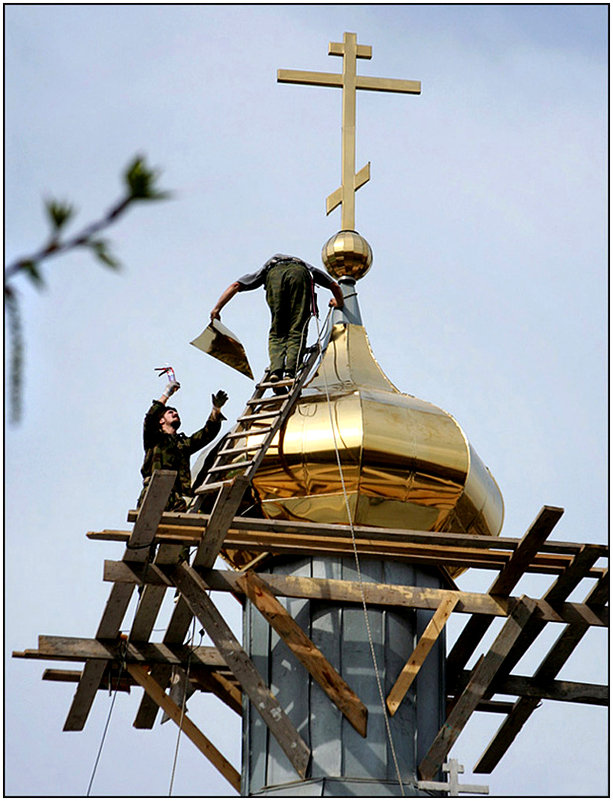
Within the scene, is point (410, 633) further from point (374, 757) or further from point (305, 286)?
point (305, 286)

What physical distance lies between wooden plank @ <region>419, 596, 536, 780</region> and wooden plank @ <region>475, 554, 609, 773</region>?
0.32 meters

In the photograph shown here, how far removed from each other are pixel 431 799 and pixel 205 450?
10.2 ft

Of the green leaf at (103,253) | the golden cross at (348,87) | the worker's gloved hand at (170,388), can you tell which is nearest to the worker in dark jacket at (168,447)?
the worker's gloved hand at (170,388)

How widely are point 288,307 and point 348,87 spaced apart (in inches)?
134

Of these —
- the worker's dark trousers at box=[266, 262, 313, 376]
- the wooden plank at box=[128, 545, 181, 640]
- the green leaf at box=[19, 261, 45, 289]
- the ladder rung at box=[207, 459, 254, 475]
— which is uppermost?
the worker's dark trousers at box=[266, 262, 313, 376]

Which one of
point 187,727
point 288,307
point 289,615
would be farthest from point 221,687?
point 288,307

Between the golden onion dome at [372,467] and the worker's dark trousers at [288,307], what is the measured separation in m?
0.49

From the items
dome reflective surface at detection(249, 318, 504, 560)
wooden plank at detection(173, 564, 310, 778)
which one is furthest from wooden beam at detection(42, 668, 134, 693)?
dome reflective surface at detection(249, 318, 504, 560)

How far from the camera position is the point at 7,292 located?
1.95 metres

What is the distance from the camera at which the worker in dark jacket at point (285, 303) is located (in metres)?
11.2

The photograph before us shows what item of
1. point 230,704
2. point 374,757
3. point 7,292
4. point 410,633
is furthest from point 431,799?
point 7,292

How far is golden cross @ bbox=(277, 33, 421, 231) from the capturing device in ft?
44.8

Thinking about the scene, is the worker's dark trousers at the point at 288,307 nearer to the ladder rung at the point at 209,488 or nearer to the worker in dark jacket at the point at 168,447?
the worker in dark jacket at the point at 168,447

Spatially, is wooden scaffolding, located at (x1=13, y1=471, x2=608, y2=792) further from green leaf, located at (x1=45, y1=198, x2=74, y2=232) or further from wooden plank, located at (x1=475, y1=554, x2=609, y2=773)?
green leaf, located at (x1=45, y1=198, x2=74, y2=232)
